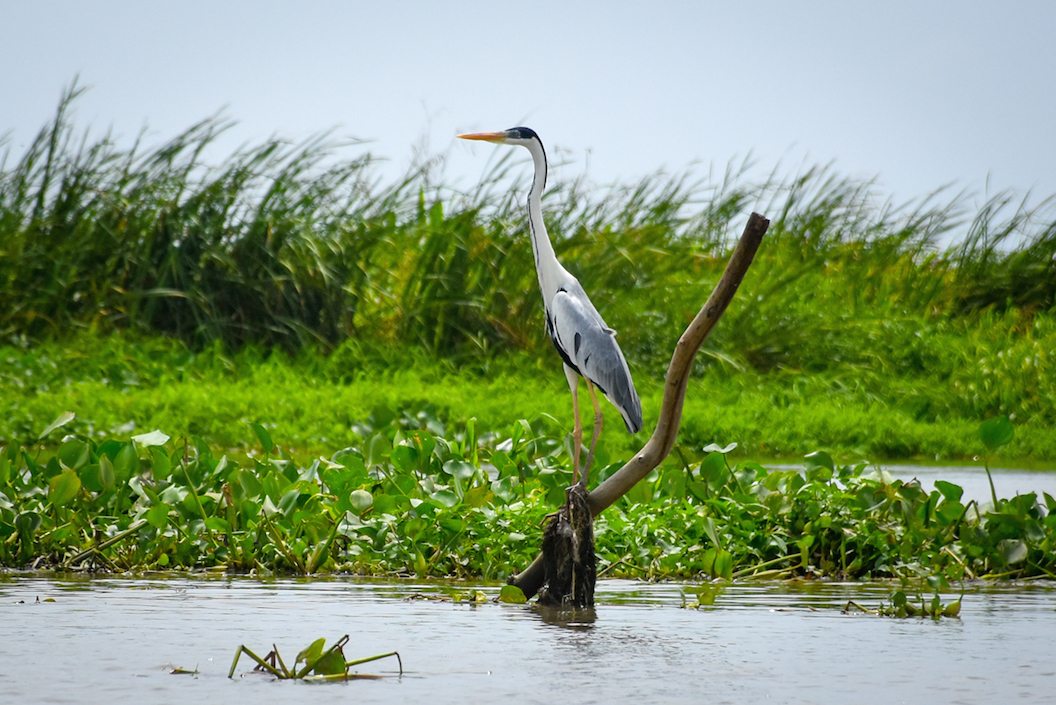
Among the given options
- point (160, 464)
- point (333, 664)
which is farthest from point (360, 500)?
point (333, 664)

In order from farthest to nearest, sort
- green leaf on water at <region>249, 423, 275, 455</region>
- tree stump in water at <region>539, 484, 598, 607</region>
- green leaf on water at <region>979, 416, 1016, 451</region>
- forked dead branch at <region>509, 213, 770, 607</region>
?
green leaf on water at <region>249, 423, 275, 455</region> < green leaf on water at <region>979, 416, 1016, 451</region> < tree stump in water at <region>539, 484, 598, 607</region> < forked dead branch at <region>509, 213, 770, 607</region>

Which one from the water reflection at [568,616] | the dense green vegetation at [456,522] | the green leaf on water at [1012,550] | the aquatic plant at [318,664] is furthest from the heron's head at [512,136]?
the aquatic plant at [318,664]

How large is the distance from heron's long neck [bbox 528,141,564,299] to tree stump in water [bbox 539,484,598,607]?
1219mm

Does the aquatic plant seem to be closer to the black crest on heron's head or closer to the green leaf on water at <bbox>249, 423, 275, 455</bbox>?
the green leaf on water at <bbox>249, 423, 275, 455</bbox>

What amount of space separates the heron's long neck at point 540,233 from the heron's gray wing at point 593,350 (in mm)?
69

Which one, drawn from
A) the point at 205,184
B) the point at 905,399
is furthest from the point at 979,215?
the point at 205,184

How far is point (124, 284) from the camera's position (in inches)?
420

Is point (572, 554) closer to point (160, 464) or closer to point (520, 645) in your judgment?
point (520, 645)

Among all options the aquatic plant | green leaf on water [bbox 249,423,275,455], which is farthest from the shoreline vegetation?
the aquatic plant

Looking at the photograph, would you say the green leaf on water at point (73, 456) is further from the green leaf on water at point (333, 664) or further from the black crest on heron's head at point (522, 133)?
the green leaf on water at point (333, 664)

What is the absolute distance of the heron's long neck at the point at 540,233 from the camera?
16.0 ft

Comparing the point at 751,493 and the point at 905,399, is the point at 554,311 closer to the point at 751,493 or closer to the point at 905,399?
the point at 751,493

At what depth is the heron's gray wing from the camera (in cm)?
466

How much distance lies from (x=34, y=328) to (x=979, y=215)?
8918 mm
